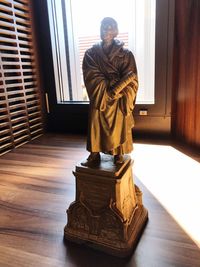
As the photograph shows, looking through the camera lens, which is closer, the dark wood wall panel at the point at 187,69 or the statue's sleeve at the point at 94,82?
the statue's sleeve at the point at 94,82

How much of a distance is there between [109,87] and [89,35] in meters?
1.97

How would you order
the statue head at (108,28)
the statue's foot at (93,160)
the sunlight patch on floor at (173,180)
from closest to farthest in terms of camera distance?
the statue head at (108,28) < the statue's foot at (93,160) < the sunlight patch on floor at (173,180)

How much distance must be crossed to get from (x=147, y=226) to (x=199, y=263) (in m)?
0.32

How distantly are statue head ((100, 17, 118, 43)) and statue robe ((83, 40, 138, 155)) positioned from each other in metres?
0.04

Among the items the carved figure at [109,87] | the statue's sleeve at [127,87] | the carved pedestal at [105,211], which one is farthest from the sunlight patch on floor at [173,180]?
the statue's sleeve at [127,87]

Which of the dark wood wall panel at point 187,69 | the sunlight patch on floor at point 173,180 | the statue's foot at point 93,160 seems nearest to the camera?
the statue's foot at point 93,160

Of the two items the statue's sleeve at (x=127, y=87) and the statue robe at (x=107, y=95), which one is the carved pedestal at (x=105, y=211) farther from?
the statue's sleeve at (x=127, y=87)

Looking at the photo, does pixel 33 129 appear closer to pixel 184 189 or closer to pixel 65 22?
pixel 65 22

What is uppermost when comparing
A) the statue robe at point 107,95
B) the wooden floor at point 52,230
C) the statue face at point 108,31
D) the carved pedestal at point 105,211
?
the statue face at point 108,31

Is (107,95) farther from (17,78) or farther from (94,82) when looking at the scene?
(17,78)

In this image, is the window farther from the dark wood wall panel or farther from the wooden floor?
the wooden floor

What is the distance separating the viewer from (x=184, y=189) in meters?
1.56

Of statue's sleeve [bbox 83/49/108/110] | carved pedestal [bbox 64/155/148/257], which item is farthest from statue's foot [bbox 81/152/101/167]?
statue's sleeve [bbox 83/49/108/110]

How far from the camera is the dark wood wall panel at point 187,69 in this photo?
2139 millimetres
